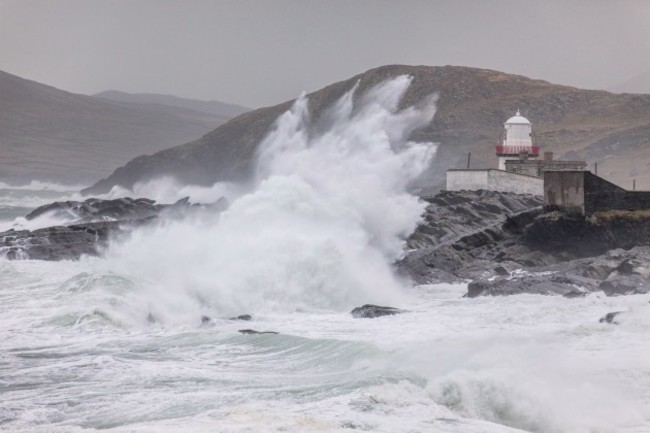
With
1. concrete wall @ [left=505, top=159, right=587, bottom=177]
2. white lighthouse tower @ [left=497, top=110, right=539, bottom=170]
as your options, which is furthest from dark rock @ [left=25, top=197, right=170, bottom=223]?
concrete wall @ [left=505, top=159, right=587, bottom=177]

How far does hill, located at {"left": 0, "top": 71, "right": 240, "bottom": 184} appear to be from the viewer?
128 meters

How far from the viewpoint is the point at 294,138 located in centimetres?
7556

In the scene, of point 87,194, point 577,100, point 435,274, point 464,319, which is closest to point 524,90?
point 577,100

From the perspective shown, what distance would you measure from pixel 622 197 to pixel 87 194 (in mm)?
67124

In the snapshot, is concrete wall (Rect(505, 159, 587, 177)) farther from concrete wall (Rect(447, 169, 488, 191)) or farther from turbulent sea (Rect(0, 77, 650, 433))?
turbulent sea (Rect(0, 77, 650, 433))

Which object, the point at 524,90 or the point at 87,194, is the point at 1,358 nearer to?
the point at 524,90

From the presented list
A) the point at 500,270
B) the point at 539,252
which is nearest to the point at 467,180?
the point at 539,252

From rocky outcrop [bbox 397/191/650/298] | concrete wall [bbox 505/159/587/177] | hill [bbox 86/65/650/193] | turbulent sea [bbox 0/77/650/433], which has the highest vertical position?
hill [bbox 86/65/650/193]

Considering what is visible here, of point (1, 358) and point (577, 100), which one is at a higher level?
point (577, 100)

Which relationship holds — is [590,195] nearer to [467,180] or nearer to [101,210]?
[467,180]

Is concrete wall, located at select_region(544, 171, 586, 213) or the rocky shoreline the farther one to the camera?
concrete wall, located at select_region(544, 171, 586, 213)

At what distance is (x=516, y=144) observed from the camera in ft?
131

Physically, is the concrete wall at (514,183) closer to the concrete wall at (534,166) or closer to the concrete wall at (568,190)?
the concrete wall at (534,166)

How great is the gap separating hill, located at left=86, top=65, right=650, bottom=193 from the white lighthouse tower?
6.42 m
